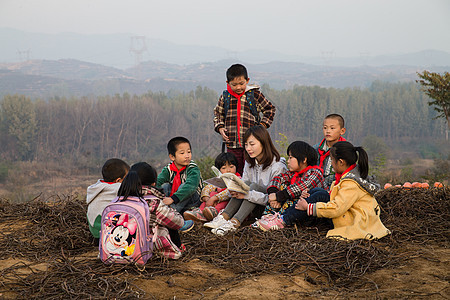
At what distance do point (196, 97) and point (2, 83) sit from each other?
18.4 metres

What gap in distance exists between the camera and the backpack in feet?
10.4

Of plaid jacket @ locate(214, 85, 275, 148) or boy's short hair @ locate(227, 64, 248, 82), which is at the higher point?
boy's short hair @ locate(227, 64, 248, 82)

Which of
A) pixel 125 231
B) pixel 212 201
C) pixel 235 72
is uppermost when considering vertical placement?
pixel 235 72

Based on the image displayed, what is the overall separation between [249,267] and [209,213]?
5.15 ft

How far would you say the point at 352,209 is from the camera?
4.06 m

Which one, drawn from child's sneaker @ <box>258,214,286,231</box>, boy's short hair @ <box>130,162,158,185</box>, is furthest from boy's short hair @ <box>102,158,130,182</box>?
child's sneaker @ <box>258,214,286,231</box>

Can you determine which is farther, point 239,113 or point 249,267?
point 239,113

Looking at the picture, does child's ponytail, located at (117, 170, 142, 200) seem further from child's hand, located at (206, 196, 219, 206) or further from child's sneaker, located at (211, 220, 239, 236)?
child's hand, located at (206, 196, 219, 206)

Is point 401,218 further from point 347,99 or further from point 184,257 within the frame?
point 347,99

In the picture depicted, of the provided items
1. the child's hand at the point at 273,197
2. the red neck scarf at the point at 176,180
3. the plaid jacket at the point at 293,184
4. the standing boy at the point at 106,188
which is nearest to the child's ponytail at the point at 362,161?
the plaid jacket at the point at 293,184

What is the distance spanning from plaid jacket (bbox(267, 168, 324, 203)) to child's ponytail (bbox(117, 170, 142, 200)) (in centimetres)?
178

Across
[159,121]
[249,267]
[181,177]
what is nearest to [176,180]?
[181,177]

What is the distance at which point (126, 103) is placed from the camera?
104ft

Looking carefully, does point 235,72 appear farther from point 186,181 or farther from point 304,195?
point 304,195
